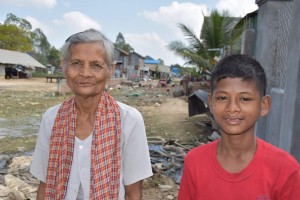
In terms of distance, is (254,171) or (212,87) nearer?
(254,171)

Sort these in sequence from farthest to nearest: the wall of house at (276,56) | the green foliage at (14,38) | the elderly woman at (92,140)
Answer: the green foliage at (14,38) → the wall of house at (276,56) → the elderly woman at (92,140)

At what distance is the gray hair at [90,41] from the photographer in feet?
5.71

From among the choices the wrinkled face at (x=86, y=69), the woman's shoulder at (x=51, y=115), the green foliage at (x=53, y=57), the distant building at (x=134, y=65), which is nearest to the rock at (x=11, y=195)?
the woman's shoulder at (x=51, y=115)

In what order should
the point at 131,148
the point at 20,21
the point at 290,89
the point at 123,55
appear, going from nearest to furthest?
the point at 131,148 → the point at 290,89 → the point at 123,55 → the point at 20,21

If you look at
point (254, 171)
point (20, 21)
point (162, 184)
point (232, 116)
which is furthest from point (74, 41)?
point (20, 21)

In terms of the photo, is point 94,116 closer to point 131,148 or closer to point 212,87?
point 131,148

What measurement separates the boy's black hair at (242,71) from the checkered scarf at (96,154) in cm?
64

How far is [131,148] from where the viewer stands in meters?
1.78

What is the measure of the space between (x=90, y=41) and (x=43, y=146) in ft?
2.32

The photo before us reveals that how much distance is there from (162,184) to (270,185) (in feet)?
11.1

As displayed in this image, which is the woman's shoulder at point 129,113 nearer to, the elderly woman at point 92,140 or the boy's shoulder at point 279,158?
the elderly woman at point 92,140

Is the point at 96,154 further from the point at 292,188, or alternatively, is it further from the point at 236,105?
the point at 292,188

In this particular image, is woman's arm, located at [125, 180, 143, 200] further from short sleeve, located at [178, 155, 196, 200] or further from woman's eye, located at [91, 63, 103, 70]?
woman's eye, located at [91, 63, 103, 70]

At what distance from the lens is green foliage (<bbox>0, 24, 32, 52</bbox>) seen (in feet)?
137
